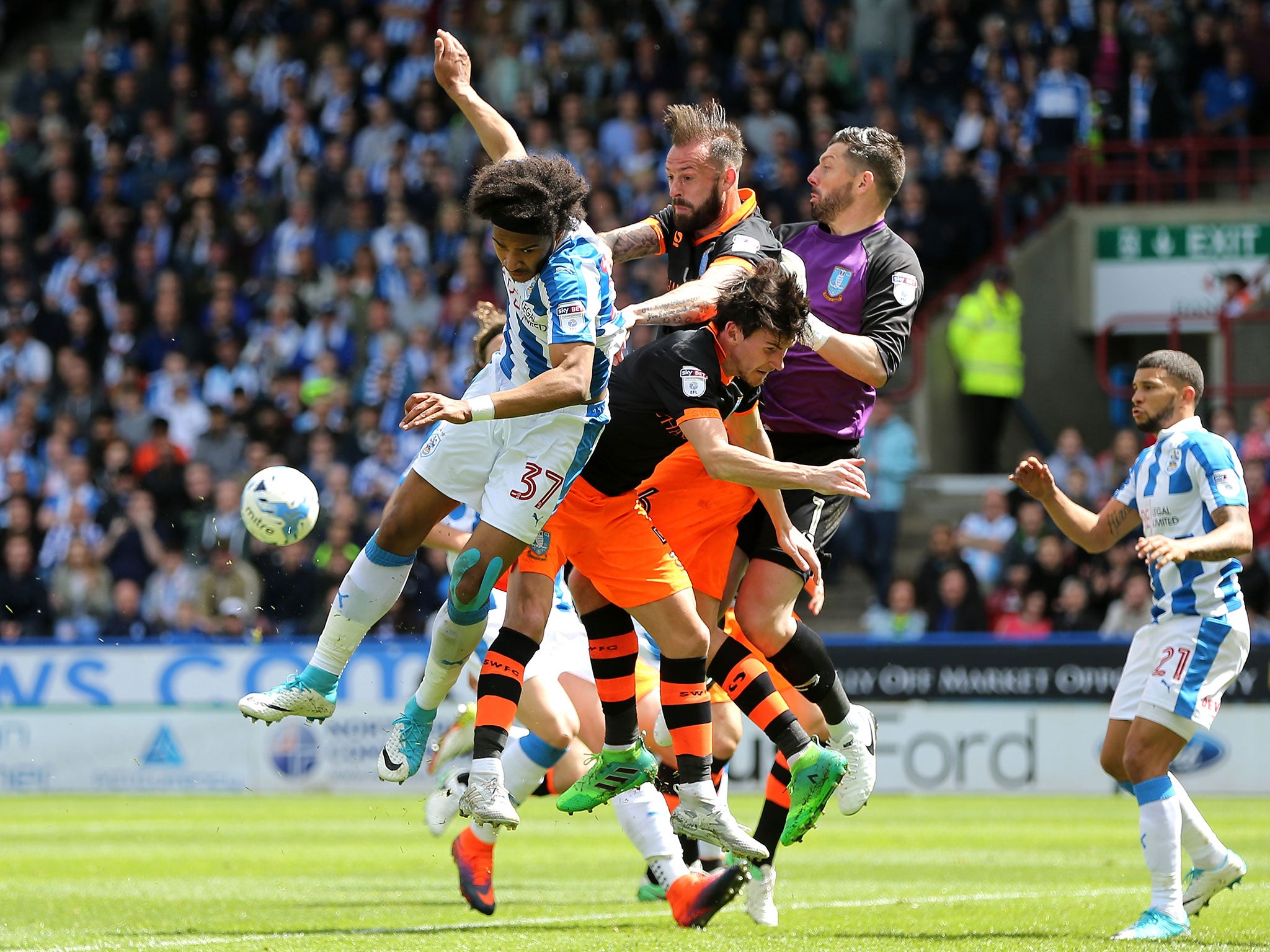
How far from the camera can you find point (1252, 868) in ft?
33.2

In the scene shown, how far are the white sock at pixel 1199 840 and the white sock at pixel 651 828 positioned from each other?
7.05 ft

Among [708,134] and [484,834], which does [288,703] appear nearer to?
[484,834]

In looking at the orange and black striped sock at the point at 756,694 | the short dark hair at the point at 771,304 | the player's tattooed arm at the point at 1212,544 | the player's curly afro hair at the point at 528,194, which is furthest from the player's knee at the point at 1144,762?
the player's curly afro hair at the point at 528,194

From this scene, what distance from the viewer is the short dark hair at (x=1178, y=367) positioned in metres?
8.05

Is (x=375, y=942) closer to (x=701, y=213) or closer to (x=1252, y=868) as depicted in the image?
(x=701, y=213)

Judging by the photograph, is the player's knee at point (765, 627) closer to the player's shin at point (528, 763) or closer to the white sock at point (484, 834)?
the player's shin at point (528, 763)

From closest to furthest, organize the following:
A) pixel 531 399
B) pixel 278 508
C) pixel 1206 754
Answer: pixel 531 399 < pixel 278 508 < pixel 1206 754

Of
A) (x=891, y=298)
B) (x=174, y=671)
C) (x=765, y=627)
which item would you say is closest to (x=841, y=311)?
(x=891, y=298)

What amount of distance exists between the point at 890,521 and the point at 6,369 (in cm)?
1013

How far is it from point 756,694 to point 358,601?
186 centimetres

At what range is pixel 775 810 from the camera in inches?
338

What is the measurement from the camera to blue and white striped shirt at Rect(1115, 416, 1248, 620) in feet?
25.7

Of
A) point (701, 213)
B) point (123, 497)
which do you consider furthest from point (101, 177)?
point (701, 213)

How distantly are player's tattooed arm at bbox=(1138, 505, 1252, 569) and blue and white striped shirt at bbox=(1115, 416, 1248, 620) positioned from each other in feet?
0.28
